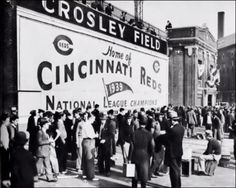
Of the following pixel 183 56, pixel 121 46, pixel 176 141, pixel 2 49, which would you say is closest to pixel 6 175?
pixel 176 141

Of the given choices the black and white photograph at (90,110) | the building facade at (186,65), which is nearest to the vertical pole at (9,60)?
the black and white photograph at (90,110)

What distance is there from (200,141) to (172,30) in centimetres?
1644

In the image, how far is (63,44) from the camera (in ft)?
35.6

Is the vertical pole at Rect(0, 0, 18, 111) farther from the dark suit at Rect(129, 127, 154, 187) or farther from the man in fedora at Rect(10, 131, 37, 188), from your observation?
the man in fedora at Rect(10, 131, 37, 188)

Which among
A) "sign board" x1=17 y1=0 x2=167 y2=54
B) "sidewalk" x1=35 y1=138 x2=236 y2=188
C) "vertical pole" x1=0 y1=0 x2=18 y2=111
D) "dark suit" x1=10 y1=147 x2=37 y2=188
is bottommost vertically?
"sidewalk" x1=35 y1=138 x2=236 y2=188

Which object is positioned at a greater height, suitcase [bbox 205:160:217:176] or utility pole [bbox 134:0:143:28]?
utility pole [bbox 134:0:143:28]

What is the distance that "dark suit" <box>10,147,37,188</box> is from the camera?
413 cm

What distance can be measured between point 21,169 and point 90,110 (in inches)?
287

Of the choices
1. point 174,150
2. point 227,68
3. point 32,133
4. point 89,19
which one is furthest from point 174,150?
point 227,68

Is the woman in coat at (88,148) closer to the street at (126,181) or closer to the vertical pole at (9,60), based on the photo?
the street at (126,181)

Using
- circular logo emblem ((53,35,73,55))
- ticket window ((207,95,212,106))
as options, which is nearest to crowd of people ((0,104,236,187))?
circular logo emblem ((53,35,73,55))

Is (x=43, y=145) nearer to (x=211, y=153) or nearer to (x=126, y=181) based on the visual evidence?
(x=126, y=181)

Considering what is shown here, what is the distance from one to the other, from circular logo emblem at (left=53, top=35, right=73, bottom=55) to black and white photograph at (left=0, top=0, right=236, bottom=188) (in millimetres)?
38

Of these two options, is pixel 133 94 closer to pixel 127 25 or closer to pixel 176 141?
pixel 127 25
